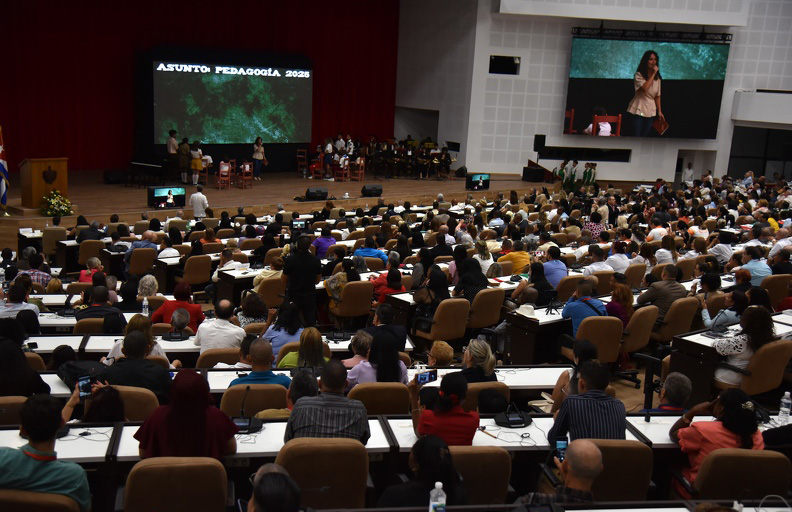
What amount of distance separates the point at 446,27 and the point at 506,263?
58.9 feet

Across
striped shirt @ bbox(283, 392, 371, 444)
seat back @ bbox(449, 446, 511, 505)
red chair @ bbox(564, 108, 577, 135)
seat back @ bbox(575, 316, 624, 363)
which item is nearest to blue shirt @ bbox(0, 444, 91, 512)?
striped shirt @ bbox(283, 392, 371, 444)

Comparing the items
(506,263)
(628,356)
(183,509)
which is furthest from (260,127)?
(183,509)

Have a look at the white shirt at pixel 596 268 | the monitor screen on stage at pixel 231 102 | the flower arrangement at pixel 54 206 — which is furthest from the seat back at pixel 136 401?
the monitor screen on stage at pixel 231 102

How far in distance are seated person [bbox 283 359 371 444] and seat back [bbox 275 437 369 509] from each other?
32 centimetres

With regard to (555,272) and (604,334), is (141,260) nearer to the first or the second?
(555,272)

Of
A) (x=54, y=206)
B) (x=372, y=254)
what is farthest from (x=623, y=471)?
(x=54, y=206)

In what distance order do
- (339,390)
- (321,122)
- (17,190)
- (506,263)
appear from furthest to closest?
1. (321,122)
2. (17,190)
3. (506,263)
4. (339,390)

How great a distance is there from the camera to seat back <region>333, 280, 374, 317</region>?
9.11 meters

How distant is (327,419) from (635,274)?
270 inches

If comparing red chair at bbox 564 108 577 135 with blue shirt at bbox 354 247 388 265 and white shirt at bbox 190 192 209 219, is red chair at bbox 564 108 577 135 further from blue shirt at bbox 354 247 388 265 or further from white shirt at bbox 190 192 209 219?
blue shirt at bbox 354 247 388 265

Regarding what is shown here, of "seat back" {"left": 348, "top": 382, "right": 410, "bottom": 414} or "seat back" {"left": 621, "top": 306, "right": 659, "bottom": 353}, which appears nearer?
"seat back" {"left": 348, "top": 382, "right": 410, "bottom": 414}

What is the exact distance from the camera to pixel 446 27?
87.2 feet

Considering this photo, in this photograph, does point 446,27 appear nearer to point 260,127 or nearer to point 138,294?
point 260,127

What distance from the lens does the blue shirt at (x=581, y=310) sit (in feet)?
24.9
